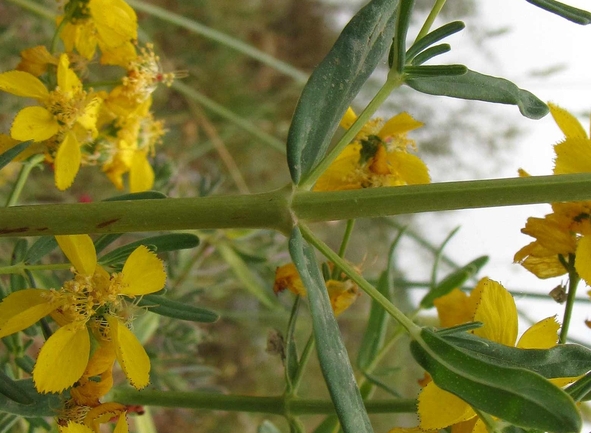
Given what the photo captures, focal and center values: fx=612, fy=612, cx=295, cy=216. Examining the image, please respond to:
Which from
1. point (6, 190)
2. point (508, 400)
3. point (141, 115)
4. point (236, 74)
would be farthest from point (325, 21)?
point (508, 400)

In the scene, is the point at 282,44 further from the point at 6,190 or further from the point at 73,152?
the point at 73,152

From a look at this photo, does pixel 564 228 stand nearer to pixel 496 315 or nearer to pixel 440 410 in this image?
pixel 496 315

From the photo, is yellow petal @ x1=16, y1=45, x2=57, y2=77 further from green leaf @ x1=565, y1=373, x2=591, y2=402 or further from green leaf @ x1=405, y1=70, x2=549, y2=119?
green leaf @ x1=565, y1=373, x2=591, y2=402

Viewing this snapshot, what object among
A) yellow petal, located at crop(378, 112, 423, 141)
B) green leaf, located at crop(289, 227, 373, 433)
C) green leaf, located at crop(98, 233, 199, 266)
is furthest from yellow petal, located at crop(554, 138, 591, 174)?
green leaf, located at crop(98, 233, 199, 266)

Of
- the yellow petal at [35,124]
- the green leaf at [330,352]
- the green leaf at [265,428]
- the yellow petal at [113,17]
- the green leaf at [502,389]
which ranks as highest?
the yellow petal at [113,17]

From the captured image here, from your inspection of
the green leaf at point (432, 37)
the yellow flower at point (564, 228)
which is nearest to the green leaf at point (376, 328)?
the yellow flower at point (564, 228)

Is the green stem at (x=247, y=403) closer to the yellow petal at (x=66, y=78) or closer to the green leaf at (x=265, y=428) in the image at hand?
the green leaf at (x=265, y=428)
